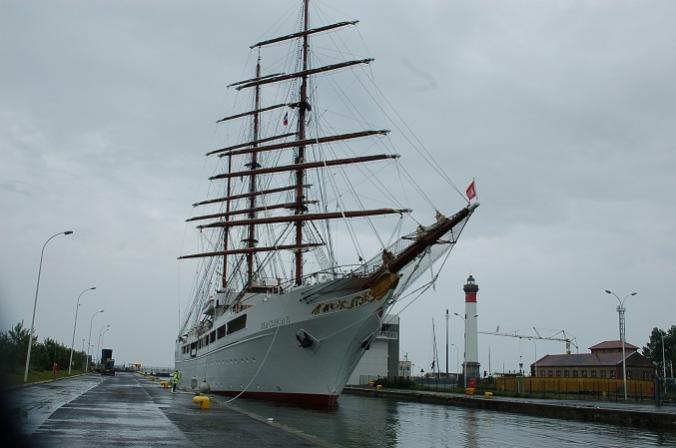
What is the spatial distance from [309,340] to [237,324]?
927 centimetres

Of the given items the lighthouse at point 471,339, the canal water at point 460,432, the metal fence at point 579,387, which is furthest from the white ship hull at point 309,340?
the lighthouse at point 471,339

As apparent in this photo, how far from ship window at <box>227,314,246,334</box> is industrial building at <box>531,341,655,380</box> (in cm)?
6038

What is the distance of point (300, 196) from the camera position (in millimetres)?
41062

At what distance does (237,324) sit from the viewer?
3988 cm

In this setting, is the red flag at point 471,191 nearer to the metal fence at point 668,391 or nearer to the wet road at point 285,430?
the wet road at point 285,430

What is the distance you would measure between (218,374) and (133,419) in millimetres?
24875

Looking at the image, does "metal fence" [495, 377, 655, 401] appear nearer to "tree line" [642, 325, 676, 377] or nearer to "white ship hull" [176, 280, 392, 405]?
"white ship hull" [176, 280, 392, 405]

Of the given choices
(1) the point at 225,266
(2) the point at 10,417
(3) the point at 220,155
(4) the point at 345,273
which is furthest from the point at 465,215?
(1) the point at 225,266

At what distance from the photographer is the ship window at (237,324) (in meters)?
38.6

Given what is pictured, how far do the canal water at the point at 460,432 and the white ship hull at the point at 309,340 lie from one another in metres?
2.75

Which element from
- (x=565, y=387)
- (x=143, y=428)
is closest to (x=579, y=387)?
(x=565, y=387)

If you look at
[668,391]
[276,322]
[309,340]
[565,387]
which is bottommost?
[565,387]

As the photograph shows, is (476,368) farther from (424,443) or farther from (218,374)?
(424,443)

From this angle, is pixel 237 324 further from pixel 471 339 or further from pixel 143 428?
pixel 471 339
